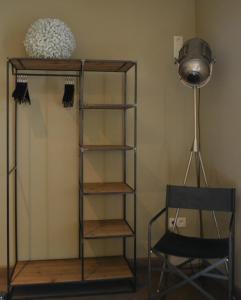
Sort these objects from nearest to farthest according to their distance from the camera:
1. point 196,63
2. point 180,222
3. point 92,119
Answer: point 196,63 → point 92,119 → point 180,222

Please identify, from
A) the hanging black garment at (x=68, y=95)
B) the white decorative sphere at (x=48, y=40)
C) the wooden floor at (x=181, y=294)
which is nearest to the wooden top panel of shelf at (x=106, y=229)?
the wooden floor at (x=181, y=294)

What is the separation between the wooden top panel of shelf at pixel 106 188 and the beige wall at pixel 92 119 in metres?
0.12

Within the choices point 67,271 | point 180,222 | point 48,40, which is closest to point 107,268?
point 67,271

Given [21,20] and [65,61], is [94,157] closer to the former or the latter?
[65,61]

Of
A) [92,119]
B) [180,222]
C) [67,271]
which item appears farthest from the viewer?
[180,222]

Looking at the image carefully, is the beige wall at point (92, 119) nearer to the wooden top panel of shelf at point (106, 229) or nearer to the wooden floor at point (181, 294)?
the wooden top panel of shelf at point (106, 229)

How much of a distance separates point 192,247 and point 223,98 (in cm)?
116

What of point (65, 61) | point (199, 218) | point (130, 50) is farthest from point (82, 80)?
point (199, 218)

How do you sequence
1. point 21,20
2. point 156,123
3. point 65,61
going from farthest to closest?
point 156,123 → point 21,20 → point 65,61

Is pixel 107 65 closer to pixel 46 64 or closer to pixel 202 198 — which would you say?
pixel 46 64

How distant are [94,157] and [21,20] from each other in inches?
50.6

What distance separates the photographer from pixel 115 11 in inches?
133

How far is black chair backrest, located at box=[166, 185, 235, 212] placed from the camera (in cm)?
285

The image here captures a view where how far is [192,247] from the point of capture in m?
2.73
